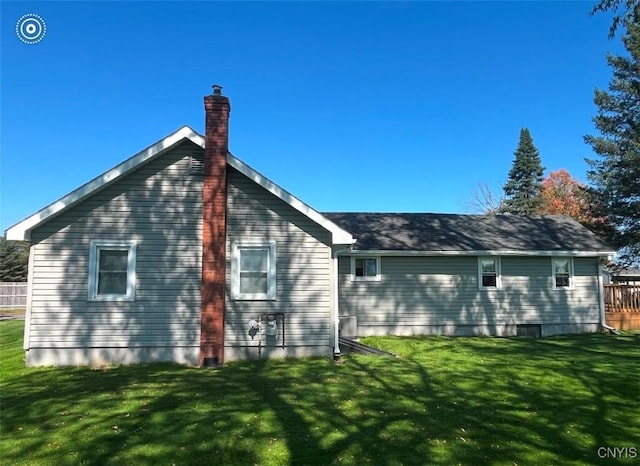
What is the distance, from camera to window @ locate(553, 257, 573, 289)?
16.6m

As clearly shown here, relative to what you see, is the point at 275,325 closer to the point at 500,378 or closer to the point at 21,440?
the point at 500,378

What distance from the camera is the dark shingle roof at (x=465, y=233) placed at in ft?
53.4

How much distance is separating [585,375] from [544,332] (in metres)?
7.59

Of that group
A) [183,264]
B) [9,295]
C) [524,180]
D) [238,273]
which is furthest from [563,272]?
[524,180]

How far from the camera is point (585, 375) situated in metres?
9.09

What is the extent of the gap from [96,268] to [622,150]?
94.7 ft

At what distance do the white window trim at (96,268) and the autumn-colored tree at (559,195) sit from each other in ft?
139

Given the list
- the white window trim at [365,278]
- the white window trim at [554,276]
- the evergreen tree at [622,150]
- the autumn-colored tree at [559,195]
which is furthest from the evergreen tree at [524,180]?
the white window trim at [365,278]

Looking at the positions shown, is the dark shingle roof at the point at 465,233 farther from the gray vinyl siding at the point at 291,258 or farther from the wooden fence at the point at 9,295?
the wooden fence at the point at 9,295

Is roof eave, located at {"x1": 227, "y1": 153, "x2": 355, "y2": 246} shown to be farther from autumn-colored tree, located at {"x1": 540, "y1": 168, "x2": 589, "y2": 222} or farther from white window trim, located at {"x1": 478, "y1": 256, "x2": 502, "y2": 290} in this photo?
autumn-colored tree, located at {"x1": 540, "y1": 168, "x2": 589, "y2": 222}

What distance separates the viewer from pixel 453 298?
52.1ft

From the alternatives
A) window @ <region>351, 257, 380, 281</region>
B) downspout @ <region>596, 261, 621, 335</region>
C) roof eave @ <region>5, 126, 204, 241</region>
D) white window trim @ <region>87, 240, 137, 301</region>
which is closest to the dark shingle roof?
window @ <region>351, 257, 380, 281</region>

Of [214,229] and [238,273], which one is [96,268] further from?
[238,273]

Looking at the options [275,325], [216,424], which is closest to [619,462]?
[216,424]
